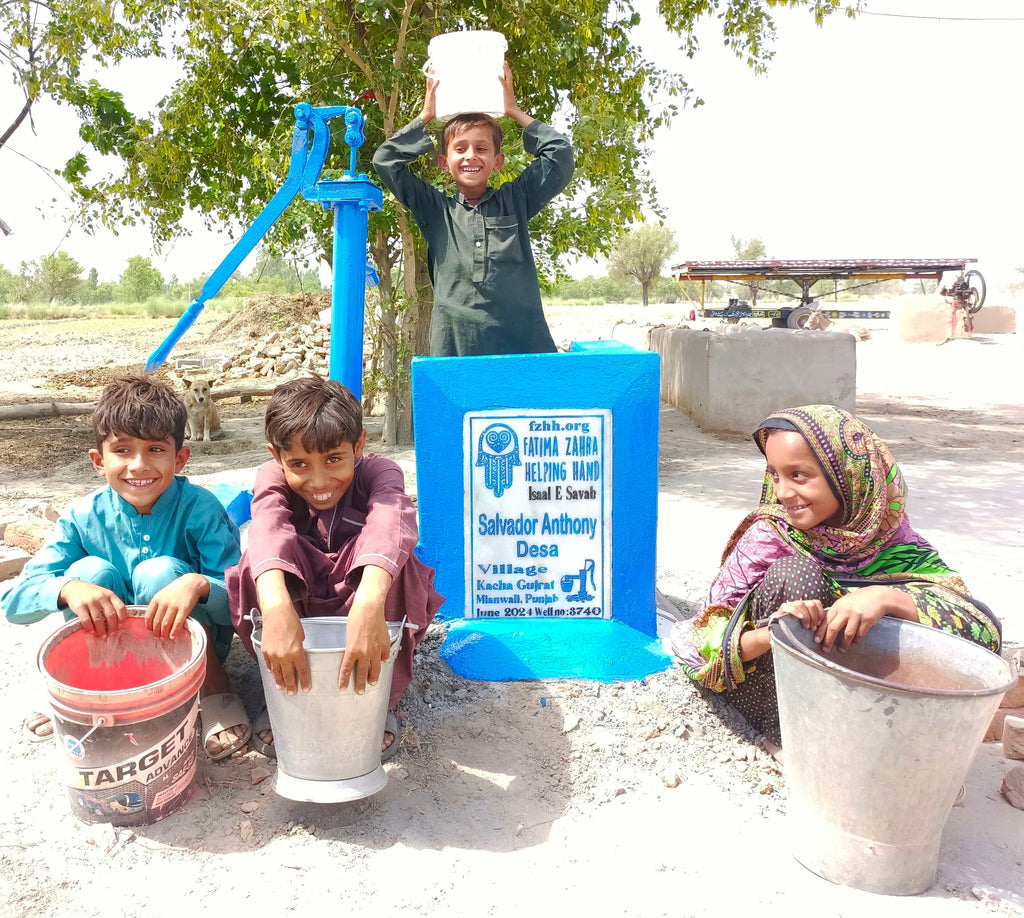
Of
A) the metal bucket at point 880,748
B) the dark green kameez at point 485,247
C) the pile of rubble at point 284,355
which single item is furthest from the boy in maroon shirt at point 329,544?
the pile of rubble at point 284,355

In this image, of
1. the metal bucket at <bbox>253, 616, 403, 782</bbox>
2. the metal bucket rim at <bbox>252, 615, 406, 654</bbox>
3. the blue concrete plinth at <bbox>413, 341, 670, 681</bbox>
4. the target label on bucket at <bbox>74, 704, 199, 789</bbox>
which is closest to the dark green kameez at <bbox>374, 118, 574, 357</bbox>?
the blue concrete plinth at <bbox>413, 341, 670, 681</bbox>

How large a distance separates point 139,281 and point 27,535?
55264 mm

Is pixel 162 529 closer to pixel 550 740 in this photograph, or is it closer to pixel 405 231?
pixel 550 740

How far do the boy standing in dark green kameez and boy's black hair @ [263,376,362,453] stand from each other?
871 millimetres

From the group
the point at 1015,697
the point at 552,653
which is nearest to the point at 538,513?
the point at 552,653

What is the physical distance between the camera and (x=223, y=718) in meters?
2.39

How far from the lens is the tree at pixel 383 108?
21.2 ft

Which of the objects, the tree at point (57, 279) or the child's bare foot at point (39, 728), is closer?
the child's bare foot at point (39, 728)

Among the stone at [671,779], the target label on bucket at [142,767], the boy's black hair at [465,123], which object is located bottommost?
the stone at [671,779]

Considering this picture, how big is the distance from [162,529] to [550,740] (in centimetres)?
125

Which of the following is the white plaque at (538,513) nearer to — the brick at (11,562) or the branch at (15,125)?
the brick at (11,562)

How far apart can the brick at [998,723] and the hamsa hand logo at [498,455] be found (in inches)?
64.2

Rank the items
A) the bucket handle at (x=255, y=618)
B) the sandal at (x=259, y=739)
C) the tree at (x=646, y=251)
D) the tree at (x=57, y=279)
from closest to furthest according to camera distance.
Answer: the bucket handle at (x=255, y=618), the sandal at (x=259, y=739), the tree at (x=57, y=279), the tree at (x=646, y=251)

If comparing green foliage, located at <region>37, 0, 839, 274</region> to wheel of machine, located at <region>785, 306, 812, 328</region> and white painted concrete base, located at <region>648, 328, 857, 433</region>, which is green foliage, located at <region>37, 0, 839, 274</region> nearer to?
white painted concrete base, located at <region>648, 328, 857, 433</region>
